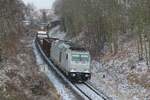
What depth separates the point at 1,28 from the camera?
3503 cm

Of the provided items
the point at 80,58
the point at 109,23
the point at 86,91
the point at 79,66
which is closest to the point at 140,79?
the point at 86,91

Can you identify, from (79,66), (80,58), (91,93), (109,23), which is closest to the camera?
(91,93)

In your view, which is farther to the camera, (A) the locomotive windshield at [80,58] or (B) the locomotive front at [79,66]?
(A) the locomotive windshield at [80,58]

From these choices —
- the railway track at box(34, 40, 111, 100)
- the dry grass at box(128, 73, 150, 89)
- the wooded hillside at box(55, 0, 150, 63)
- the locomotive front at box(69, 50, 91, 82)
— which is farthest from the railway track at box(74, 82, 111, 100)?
the wooded hillside at box(55, 0, 150, 63)

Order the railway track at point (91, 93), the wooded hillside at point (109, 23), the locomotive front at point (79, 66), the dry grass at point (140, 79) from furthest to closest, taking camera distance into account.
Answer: the wooded hillside at point (109, 23), the locomotive front at point (79, 66), the dry grass at point (140, 79), the railway track at point (91, 93)

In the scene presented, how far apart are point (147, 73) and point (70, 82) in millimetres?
6388

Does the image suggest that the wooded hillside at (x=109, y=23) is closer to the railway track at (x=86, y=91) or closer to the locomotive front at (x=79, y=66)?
the locomotive front at (x=79, y=66)

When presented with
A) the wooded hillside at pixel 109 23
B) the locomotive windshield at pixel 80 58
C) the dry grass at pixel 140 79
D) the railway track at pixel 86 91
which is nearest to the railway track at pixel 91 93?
the railway track at pixel 86 91

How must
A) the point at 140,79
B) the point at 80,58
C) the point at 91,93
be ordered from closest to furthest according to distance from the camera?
the point at 91,93 < the point at 140,79 < the point at 80,58

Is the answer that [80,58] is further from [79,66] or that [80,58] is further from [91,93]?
[91,93]

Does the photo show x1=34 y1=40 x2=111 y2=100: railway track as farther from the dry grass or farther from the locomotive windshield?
the dry grass

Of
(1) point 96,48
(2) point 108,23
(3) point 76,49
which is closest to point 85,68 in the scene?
(3) point 76,49

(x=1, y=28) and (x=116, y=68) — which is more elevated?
(x=1, y=28)

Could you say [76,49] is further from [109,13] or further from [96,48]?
[96,48]
